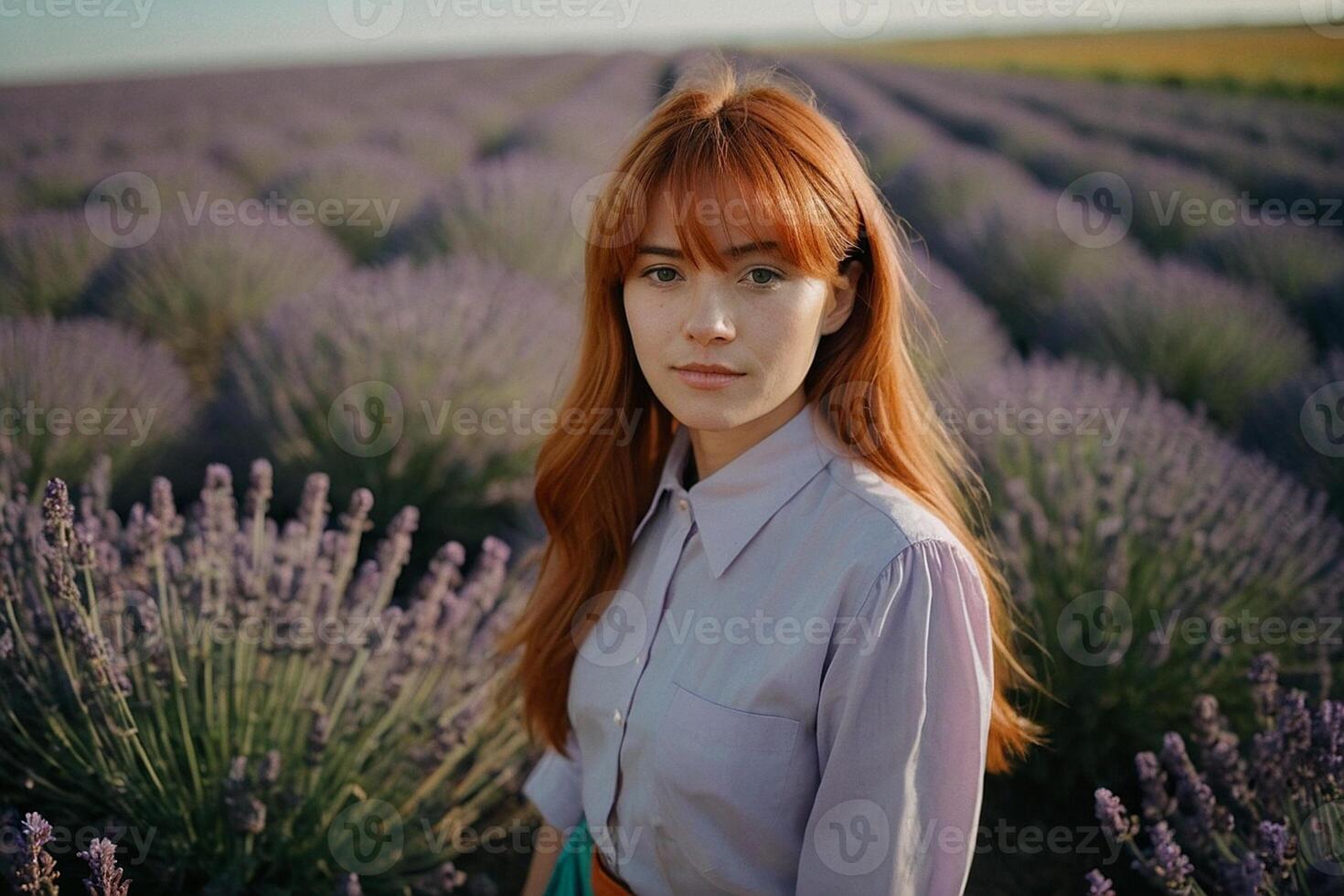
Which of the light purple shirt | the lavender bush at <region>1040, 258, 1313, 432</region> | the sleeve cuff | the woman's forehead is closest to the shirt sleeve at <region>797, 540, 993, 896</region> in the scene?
the light purple shirt

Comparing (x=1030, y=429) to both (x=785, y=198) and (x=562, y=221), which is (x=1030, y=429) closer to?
(x=785, y=198)

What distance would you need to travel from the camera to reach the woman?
121 centimetres

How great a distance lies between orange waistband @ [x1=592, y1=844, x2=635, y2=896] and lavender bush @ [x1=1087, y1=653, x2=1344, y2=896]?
72 cm

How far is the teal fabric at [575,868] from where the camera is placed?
5.38 feet

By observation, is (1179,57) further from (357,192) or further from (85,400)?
(85,400)

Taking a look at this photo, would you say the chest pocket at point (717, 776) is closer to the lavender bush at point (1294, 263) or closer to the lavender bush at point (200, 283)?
the lavender bush at point (200, 283)

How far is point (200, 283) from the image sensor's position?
459 centimetres

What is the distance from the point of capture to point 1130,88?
41.8 ft

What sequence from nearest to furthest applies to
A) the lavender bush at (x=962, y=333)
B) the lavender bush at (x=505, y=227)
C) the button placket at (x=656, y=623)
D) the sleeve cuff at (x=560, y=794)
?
the button placket at (x=656, y=623), the sleeve cuff at (x=560, y=794), the lavender bush at (x=962, y=333), the lavender bush at (x=505, y=227)

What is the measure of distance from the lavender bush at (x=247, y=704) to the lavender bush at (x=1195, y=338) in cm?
373

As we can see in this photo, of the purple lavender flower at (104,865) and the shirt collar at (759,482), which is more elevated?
the shirt collar at (759,482)

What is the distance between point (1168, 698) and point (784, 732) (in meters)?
1.56

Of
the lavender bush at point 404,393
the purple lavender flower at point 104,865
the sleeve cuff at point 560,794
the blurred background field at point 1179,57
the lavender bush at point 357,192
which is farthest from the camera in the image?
the blurred background field at point 1179,57

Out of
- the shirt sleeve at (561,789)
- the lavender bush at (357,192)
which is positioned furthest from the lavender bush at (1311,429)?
the lavender bush at (357,192)
